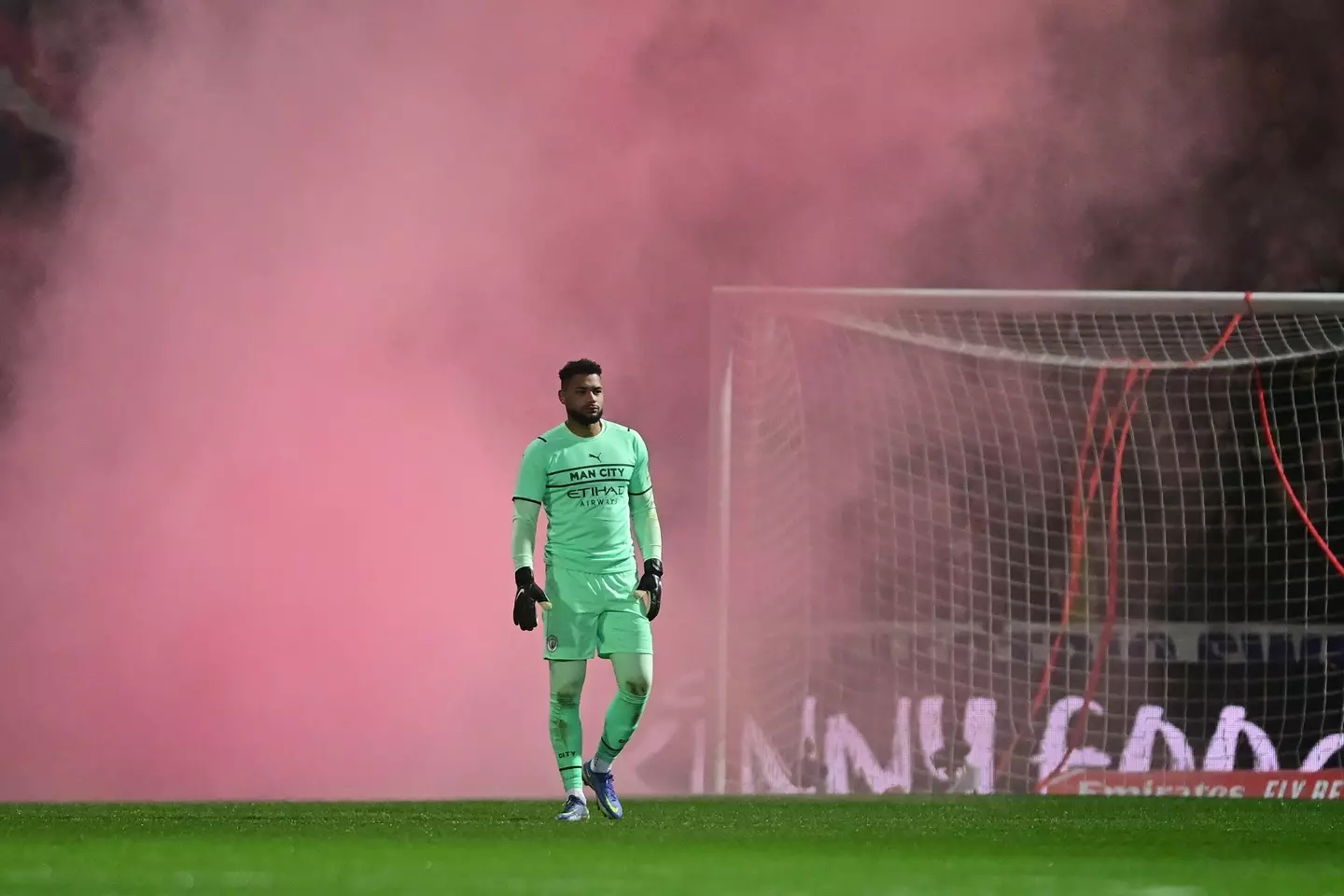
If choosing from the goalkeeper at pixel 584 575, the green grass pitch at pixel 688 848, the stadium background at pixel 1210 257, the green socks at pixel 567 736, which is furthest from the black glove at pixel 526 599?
the stadium background at pixel 1210 257

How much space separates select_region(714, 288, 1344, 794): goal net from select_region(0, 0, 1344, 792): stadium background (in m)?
0.05

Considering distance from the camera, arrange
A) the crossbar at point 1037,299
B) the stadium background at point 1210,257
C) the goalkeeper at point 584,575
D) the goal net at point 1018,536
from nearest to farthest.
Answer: the goalkeeper at point 584,575 < the crossbar at point 1037,299 < the goal net at point 1018,536 < the stadium background at point 1210,257

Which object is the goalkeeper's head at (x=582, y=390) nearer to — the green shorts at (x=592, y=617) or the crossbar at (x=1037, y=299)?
the green shorts at (x=592, y=617)

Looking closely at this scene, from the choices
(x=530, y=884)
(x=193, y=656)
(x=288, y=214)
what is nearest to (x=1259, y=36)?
(x=288, y=214)

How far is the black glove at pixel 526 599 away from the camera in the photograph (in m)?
4.68

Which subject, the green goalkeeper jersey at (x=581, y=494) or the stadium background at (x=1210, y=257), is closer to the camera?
the green goalkeeper jersey at (x=581, y=494)

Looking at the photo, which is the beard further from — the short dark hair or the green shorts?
the green shorts

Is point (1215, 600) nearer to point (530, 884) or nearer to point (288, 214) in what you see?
point (288, 214)

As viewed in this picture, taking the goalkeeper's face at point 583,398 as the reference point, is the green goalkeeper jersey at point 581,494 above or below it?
below

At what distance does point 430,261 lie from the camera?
1070 centimetres

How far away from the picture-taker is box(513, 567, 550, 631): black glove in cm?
468

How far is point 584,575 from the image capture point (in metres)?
4.79

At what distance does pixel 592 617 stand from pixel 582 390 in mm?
608

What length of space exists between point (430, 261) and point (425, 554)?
1.77m
